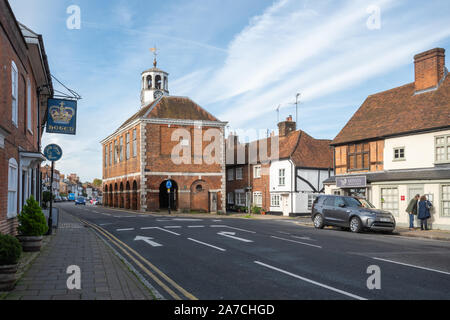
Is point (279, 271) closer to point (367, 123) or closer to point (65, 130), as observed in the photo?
point (65, 130)

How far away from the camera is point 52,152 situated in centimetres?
1609

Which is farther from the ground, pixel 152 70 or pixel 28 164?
pixel 152 70

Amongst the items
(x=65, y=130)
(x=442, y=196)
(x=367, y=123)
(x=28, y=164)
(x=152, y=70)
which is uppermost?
(x=152, y=70)

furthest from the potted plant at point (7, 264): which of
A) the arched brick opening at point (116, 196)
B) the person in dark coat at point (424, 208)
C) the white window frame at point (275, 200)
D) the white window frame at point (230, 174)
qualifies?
the arched brick opening at point (116, 196)

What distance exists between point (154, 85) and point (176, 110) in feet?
22.3

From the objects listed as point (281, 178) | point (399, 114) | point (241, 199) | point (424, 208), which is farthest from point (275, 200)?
point (424, 208)

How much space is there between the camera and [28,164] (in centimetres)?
1515

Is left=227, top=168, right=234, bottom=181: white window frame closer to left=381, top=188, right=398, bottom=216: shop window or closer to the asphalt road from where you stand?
left=381, top=188, right=398, bottom=216: shop window

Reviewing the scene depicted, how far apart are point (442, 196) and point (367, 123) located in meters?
8.30

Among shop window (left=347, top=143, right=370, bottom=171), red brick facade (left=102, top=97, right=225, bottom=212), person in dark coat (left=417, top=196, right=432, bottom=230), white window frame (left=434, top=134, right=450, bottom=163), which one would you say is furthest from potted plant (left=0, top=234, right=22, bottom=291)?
red brick facade (left=102, top=97, right=225, bottom=212)

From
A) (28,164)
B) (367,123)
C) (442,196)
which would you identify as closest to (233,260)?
(28,164)

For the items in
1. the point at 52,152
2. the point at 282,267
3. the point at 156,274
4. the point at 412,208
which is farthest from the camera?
the point at 412,208

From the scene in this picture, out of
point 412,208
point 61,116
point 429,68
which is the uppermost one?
point 429,68

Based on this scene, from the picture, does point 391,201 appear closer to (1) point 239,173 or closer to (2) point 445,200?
(2) point 445,200
